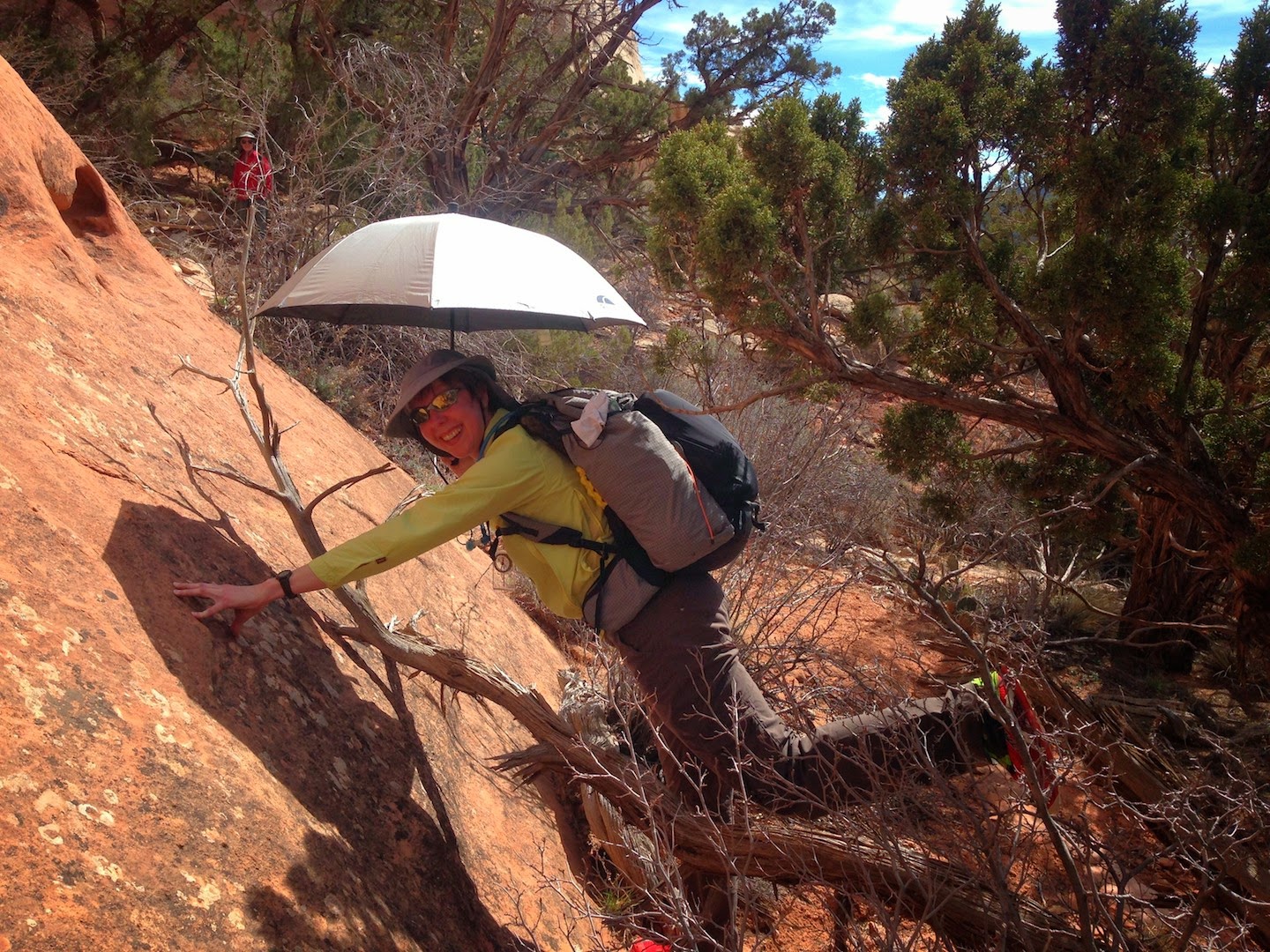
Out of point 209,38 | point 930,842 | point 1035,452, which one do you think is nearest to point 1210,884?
point 930,842

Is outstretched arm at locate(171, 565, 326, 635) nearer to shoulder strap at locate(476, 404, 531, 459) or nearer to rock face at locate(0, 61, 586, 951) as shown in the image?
rock face at locate(0, 61, 586, 951)

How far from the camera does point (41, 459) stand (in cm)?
245

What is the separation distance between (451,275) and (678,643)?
1.20m

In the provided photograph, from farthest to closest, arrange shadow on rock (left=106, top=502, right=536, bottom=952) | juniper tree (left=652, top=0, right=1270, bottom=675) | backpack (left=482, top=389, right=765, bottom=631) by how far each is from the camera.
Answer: juniper tree (left=652, top=0, right=1270, bottom=675)
backpack (left=482, top=389, right=765, bottom=631)
shadow on rock (left=106, top=502, right=536, bottom=952)

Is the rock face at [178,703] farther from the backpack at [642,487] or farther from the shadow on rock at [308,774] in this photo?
the backpack at [642,487]

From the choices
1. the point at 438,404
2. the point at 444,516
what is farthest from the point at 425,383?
the point at 444,516

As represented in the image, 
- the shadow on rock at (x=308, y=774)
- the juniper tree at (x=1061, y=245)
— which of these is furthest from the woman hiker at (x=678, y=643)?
the juniper tree at (x=1061, y=245)

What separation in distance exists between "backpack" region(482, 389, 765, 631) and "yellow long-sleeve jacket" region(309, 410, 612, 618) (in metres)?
0.03

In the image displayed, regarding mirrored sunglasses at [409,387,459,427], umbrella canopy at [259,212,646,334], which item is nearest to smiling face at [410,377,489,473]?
mirrored sunglasses at [409,387,459,427]

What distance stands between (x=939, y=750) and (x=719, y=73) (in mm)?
13484

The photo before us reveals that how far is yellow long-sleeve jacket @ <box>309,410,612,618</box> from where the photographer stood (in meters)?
2.36

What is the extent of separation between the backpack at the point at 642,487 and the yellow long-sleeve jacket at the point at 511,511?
0.03 metres

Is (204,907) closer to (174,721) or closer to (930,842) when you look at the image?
(174,721)

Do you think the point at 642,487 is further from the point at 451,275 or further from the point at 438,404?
the point at 451,275
